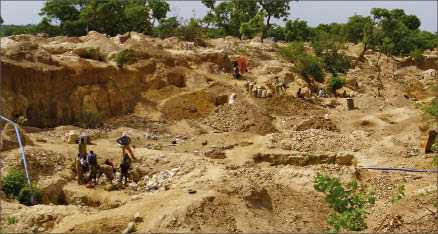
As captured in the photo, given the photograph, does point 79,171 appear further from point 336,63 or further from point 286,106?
point 336,63

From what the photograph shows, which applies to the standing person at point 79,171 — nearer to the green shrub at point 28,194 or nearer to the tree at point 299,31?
the green shrub at point 28,194

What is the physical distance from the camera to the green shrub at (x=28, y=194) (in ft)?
28.0

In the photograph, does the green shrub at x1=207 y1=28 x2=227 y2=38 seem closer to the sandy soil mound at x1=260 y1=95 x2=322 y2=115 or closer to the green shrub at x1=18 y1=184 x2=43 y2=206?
the sandy soil mound at x1=260 y1=95 x2=322 y2=115

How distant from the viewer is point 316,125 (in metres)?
15.0

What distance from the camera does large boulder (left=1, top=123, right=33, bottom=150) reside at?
987 cm

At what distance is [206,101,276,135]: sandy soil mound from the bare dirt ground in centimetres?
5

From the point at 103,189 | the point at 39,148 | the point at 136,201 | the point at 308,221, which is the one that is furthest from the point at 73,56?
the point at 308,221

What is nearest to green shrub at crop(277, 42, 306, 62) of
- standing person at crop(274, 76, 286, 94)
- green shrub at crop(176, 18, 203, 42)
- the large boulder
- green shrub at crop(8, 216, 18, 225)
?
green shrub at crop(176, 18, 203, 42)

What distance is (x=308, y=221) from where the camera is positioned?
893cm

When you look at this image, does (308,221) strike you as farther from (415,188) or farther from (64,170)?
(64,170)

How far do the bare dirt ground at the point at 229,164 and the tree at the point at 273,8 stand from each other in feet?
43.0

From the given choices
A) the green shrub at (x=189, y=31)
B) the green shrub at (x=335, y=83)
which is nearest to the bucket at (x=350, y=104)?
the green shrub at (x=335, y=83)

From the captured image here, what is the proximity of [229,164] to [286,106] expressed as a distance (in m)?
7.48

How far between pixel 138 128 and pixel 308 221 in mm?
8002
